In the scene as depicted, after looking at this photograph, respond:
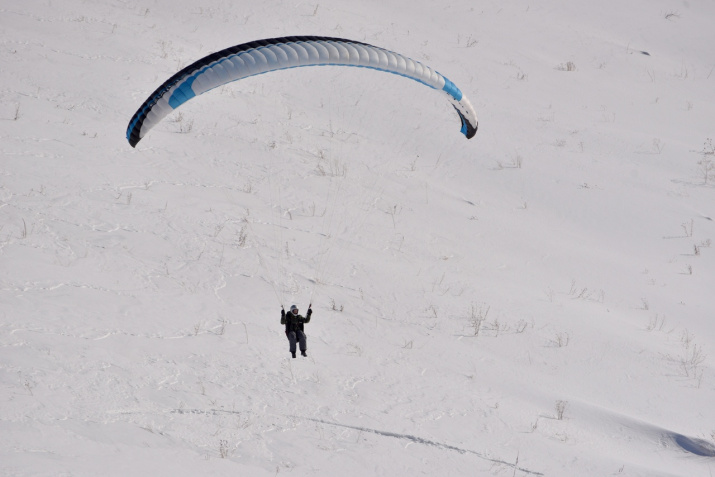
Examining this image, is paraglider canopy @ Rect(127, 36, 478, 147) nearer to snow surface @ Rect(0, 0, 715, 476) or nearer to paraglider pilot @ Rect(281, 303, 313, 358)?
snow surface @ Rect(0, 0, 715, 476)

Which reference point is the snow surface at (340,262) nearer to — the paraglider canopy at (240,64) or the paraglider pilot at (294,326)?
the paraglider pilot at (294,326)

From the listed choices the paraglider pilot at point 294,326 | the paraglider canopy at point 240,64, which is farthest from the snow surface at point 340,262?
the paraglider canopy at point 240,64

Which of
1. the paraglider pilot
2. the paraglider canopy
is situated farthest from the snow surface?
the paraglider canopy

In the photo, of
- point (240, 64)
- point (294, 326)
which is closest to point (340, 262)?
point (294, 326)

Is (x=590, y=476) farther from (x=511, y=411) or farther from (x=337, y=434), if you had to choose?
(x=337, y=434)

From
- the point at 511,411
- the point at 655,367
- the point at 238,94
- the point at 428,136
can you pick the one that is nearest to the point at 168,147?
the point at 238,94

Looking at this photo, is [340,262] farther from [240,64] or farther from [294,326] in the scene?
[240,64]
